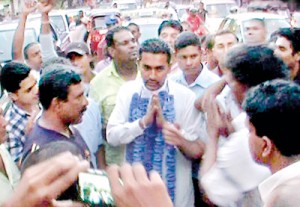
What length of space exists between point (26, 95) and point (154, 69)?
35.6 inches

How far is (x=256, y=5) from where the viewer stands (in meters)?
1.65

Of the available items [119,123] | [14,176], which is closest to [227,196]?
[14,176]

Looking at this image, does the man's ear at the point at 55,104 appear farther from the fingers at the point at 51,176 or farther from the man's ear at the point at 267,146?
the fingers at the point at 51,176

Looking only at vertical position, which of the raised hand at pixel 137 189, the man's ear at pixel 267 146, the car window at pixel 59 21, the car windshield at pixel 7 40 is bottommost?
the car window at pixel 59 21

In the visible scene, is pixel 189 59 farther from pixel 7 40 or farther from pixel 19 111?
pixel 7 40

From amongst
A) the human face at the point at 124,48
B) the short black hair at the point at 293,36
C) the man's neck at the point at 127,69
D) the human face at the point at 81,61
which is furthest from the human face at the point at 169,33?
the short black hair at the point at 293,36

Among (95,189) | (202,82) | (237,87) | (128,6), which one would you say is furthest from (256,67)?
(128,6)

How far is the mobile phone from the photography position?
2.00m

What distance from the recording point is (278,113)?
2828mm

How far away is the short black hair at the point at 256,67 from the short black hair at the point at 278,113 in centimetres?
60

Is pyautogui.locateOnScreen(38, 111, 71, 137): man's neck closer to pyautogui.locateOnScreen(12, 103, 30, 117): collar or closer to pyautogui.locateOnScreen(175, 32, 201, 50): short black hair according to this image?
pyautogui.locateOnScreen(12, 103, 30, 117): collar

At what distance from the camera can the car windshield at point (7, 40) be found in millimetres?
11161

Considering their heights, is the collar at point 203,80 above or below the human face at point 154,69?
below

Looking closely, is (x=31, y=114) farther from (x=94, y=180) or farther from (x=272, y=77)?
(x=94, y=180)
